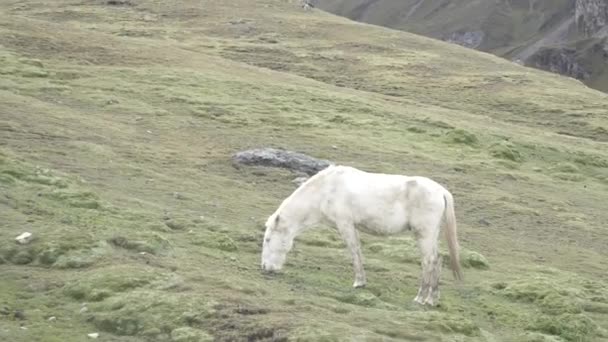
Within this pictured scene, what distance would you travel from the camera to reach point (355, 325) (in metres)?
14.5

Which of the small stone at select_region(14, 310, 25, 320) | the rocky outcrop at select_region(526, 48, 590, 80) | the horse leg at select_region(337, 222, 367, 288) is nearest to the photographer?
the small stone at select_region(14, 310, 25, 320)

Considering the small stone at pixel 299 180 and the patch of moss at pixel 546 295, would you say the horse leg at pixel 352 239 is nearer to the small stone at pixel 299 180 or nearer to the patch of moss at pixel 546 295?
the patch of moss at pixel 546 295

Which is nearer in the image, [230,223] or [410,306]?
[410,306]

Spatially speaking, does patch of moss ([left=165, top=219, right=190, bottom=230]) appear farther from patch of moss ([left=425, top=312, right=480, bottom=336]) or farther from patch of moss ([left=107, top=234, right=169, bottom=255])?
patch of moss ([left=425, top=312, right=480, bottom=336])

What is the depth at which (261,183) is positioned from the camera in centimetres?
3172

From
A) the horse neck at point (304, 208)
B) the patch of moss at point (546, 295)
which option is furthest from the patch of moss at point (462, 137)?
the horse neck at point (304, 208)

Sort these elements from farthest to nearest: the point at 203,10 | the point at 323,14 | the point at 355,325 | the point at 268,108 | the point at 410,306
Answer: the point at 323,14 → the point at 203,10 → the point at 268,108 → the point at 410,306 → the point at 355,325

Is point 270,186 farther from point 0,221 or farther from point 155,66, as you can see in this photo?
point 155,66

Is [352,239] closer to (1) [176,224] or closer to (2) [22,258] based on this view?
(1) [176,224]

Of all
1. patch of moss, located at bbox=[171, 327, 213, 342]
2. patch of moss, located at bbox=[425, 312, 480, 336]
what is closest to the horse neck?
patch of moss, located at bbox=[425, 312, 480, 336]

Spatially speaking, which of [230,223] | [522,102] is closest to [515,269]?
[230,223]

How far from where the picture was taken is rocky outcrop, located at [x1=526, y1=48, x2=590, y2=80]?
17250 cm

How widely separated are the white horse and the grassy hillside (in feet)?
2.23

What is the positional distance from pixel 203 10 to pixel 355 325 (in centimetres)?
7671
